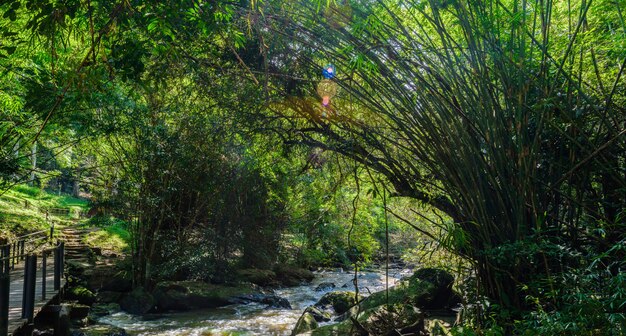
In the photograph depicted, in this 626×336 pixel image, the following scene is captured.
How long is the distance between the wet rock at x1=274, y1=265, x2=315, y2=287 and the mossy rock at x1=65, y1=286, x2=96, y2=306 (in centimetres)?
463

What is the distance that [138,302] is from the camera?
825cm

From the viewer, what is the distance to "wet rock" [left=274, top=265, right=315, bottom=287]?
11.8 meters

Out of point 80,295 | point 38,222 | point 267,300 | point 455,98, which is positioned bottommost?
point 267,300

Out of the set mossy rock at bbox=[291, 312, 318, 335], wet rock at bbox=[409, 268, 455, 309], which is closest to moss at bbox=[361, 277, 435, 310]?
wet rock at bbox=[409, 268, 455, 309]

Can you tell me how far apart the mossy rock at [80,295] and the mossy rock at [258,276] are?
10.2 feet

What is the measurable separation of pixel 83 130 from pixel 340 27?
4793 millimetres

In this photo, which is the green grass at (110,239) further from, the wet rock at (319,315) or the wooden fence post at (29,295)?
the wooden fence post at (29,295)

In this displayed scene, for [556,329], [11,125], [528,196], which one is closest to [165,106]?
[11,125]

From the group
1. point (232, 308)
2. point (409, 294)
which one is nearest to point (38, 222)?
point (232, 308)

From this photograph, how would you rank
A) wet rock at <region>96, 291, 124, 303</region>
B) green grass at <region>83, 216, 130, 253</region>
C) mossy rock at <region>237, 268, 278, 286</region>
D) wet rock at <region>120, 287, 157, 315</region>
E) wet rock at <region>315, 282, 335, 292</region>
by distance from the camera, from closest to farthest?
wet rock at <region>120, 287, 157, 315</region>
wet rock at <region>96, 291, 124, 303</region>
mossy rock at <region>237, 268, 278, 286</region>
wet rock at <region>315, 282, 335, 292</region>
green grass at <region>83, 216, 130, 253</region>

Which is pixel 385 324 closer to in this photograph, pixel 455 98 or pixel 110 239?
pixel 455 98

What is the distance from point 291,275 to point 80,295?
533 centimetres

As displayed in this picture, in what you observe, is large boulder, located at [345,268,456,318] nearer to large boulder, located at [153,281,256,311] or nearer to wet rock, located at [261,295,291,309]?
wet rock, located at [261,295,291,309]

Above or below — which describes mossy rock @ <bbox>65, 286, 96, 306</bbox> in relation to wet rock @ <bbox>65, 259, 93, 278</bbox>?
below
